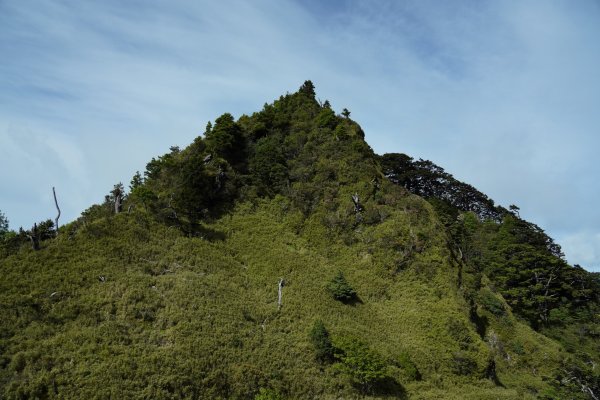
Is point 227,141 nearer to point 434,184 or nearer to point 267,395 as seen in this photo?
point 267,395

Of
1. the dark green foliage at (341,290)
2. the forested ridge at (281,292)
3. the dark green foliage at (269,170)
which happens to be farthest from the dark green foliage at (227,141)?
the dark green foliage at (341,290)

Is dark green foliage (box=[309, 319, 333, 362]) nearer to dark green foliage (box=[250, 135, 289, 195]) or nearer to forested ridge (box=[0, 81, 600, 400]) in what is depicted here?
forested ridge (box=[0, 81, 600, 400])

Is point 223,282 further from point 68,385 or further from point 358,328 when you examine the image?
point 68,385

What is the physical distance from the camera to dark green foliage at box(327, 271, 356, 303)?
4053cm

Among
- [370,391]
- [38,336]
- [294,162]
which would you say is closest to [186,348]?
[38,336]

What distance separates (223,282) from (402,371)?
1689 centimetres

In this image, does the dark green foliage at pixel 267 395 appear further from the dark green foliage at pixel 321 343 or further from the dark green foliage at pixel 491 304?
the dark green foliage at pixel 491 304

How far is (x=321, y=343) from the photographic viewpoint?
3180 centimetres

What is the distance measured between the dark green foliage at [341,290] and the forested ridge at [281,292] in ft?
0.65

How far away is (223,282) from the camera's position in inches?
1464

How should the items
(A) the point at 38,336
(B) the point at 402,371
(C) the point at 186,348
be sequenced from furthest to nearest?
(B) the point at 402,371
(C) the point at 186,348
(A) the point at 38,336

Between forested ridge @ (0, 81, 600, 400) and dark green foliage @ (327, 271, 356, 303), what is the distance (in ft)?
0.65

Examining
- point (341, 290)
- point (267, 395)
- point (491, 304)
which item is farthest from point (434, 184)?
point (267, 395)

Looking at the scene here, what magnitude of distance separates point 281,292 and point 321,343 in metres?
8.01
